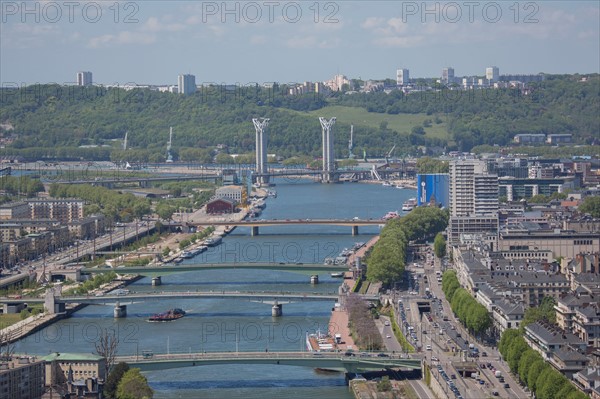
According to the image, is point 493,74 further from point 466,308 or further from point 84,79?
point 466,308

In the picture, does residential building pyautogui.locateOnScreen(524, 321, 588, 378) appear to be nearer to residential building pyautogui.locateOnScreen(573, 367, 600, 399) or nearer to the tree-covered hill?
residential building pyautogui.locateOnScreen(573, 367, 600, 399)

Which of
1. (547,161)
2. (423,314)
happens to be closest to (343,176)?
(547,161)

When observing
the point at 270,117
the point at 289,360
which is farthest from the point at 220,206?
the point at 270,117

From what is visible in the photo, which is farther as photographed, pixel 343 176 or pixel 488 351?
pixel 343 176

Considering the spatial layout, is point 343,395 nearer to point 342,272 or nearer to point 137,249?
point 342,272

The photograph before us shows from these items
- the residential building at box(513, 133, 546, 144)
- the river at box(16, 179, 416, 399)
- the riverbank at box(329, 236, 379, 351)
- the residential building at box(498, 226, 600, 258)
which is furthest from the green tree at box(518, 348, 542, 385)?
the residential building at box(513, 133, 546, 144)

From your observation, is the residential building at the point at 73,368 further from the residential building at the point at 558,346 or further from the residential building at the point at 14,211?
the residential building at the point at 14,211
